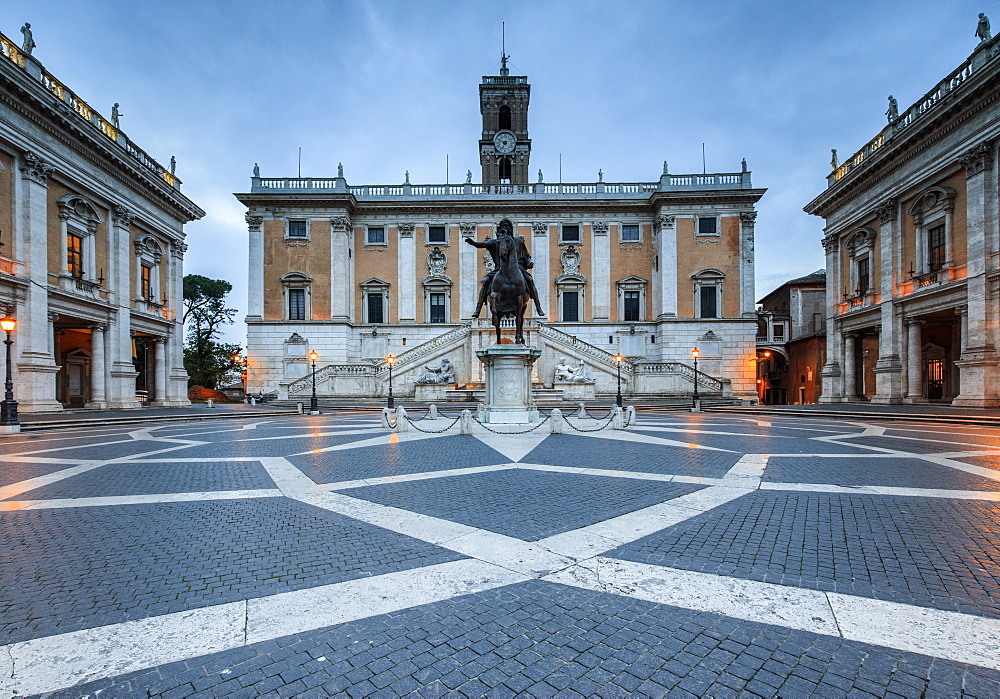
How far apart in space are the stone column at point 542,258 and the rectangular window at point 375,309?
1304cm

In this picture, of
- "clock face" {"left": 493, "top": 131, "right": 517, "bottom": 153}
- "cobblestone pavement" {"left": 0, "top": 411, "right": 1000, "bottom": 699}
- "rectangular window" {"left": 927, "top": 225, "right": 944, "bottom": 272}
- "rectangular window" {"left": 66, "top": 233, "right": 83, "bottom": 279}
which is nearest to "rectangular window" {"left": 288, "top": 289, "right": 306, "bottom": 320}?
"rectangular window" {"left": 66, "top": 233, "right": 83, "bottom": 279}

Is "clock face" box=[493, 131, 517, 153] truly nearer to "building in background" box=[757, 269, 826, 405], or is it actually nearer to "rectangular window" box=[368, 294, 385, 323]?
"rectangular window" box=[368, 294, 385, 323]

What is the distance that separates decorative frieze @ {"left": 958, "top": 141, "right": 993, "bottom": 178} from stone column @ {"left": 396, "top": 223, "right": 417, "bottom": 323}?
33203 millimetres

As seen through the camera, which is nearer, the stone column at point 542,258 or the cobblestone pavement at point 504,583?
the cobblestone pavement at point 504,583

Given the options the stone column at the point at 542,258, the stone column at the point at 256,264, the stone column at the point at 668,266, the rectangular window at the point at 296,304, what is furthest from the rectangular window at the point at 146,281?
the stone column at the point at 668,266

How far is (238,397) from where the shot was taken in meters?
44.4

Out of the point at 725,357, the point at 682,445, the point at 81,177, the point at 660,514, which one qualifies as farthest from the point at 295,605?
the point at 725,357

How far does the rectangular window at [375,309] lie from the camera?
38188 mm

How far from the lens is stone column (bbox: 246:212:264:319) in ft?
120

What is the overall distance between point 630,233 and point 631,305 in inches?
241

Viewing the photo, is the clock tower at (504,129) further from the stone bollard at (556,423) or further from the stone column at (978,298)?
the stone bollard at (556,423)

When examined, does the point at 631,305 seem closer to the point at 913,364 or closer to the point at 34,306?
the point at 913,364

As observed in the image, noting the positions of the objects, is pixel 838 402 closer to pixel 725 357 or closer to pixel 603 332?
pixel 725 357

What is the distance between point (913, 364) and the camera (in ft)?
78.1
